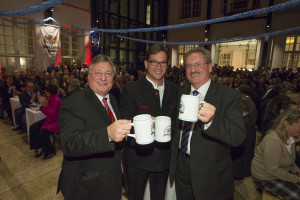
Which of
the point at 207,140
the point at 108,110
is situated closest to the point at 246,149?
the point at 207,140

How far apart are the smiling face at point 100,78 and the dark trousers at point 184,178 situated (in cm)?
89

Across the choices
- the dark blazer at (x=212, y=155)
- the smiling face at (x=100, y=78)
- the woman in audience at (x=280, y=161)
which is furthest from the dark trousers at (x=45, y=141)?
the woman in audience at (x=280, y=161)

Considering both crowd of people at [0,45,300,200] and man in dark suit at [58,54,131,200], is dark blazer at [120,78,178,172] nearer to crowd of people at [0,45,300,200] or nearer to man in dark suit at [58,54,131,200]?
crowd of people at [0,45,300,200]

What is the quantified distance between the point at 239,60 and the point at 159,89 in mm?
16000

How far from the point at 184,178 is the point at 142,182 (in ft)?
1.41

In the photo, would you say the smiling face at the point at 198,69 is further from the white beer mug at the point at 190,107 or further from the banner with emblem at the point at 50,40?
the banner with emblem at the point at 50,40

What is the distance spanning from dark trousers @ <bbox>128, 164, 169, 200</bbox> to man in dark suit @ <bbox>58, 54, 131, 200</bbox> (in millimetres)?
300

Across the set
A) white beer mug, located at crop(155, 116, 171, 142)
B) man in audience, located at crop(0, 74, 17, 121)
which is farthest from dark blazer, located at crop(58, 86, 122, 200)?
man in audience, located at crop(0, 74, 17, 121)

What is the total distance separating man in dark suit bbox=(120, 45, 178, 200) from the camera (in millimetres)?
1622

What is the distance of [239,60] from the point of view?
1521cm

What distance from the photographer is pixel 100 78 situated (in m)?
1.37

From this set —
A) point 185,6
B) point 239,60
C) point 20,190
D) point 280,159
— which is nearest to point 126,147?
point 280,159

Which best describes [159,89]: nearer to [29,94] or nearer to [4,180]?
[4,180]

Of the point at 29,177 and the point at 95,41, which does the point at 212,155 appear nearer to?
the point at 29,177
